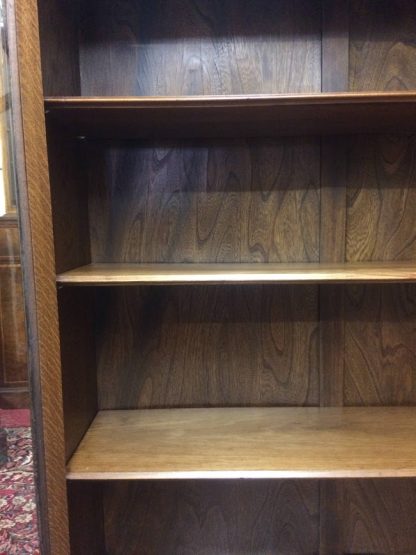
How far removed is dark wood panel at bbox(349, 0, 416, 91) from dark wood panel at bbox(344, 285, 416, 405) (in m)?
0.56

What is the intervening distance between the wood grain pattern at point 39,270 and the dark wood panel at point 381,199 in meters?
0.78

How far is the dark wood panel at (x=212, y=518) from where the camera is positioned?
125 centimetres

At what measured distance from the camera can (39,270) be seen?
2.77 feet

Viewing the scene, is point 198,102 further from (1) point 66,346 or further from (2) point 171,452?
(2) point 171,452

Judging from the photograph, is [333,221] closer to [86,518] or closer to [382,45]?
[382,45]

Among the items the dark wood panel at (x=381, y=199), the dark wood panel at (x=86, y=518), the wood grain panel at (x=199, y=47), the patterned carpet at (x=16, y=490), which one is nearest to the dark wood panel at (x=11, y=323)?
the patterned carpet at (x=16, y=490)

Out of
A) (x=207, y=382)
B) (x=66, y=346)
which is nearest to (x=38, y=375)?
(x=66, y=346)

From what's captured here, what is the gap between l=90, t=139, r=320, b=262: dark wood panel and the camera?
44.7 inches

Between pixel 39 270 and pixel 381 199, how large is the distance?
2.92ft

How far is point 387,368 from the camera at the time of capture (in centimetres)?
119

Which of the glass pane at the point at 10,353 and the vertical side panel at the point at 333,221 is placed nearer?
the vertical side panel at the point at 333,221

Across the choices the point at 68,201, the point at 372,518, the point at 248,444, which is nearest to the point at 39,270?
the point at 68,201

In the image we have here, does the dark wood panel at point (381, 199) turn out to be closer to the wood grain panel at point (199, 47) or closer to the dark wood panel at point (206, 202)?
the dark wood panel at point (206, 202)

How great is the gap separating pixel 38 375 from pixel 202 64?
0.87 m
